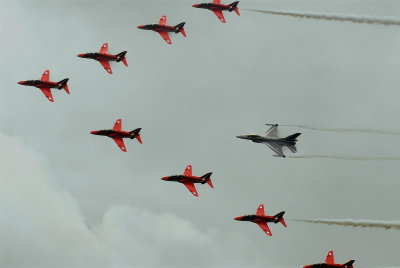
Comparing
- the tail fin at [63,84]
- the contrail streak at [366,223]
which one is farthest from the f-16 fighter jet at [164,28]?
the contrail streak at [366,223]

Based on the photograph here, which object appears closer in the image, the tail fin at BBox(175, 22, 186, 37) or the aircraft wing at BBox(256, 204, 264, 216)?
the aircraft wing at BBox(256, 204, 264, 216)

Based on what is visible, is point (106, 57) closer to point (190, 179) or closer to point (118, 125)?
point (118, 125)

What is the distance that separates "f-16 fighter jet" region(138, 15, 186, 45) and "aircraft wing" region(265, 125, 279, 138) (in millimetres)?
19008

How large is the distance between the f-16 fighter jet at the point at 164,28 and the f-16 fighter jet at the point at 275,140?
18.6 m

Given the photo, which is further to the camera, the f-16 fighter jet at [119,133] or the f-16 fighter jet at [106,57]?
the f-16 fighter jet at [106,57]

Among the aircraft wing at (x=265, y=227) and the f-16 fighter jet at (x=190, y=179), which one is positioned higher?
the f-16 fighter jet at (x=190, y=179)

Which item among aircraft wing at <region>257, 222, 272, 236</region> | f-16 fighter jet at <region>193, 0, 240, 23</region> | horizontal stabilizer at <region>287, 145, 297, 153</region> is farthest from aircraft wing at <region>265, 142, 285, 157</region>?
f-16 fighter jet at <region>193, 0, 240, 23</region>

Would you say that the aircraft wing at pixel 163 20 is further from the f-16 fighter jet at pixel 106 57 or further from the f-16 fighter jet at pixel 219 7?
the f-16 fighter jet at pixel 106 57

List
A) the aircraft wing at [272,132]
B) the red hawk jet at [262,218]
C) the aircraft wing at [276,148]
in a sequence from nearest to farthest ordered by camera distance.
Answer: the red hawk jet at [262,218] → the aircraft wing at [276,148] → the aircraft wing at [272,132]

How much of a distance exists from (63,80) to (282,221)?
34.9 metres

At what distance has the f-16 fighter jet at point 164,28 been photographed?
12038 centimetres

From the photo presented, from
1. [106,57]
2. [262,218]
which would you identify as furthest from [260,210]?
[106,57]

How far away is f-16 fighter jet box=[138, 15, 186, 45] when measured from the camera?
12038cm

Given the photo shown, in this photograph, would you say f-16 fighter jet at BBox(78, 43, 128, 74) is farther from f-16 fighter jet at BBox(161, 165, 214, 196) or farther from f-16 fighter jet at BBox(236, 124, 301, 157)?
f-16 fighter jet at BBox(236, 124, 301, 157)
